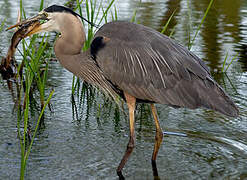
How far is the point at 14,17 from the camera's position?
9.17m

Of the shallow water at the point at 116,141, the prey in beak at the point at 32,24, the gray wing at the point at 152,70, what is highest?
the prey in beak at the point at 32,24

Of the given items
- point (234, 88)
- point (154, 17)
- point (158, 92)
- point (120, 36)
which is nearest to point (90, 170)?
point (158, 92)

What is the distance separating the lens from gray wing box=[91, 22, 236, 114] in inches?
166

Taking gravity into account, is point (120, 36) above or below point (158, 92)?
above

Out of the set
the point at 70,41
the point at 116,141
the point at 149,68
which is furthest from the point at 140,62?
the point at 116,141

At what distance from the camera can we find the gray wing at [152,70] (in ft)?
13.9

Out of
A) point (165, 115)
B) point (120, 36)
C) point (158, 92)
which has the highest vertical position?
point (120, 36)

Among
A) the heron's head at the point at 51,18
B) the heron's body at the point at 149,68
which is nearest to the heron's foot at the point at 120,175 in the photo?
the heron's body at the point at 149,68

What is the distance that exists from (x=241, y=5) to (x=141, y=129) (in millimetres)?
7371

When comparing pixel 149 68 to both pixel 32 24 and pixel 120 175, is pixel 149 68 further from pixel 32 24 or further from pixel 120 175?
pixel 32 24

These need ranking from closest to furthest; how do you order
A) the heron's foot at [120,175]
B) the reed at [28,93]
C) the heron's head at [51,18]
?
the reed at [28,93] → the heron's foot at [120,175] → the heron's head at [51,18]

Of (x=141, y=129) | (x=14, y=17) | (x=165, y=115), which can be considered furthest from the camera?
(x=14, y=17)

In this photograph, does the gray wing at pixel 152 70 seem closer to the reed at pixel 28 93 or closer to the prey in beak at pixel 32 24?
the prey in beak at pixel 32 24

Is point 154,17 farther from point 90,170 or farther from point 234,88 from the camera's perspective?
point 90,170
